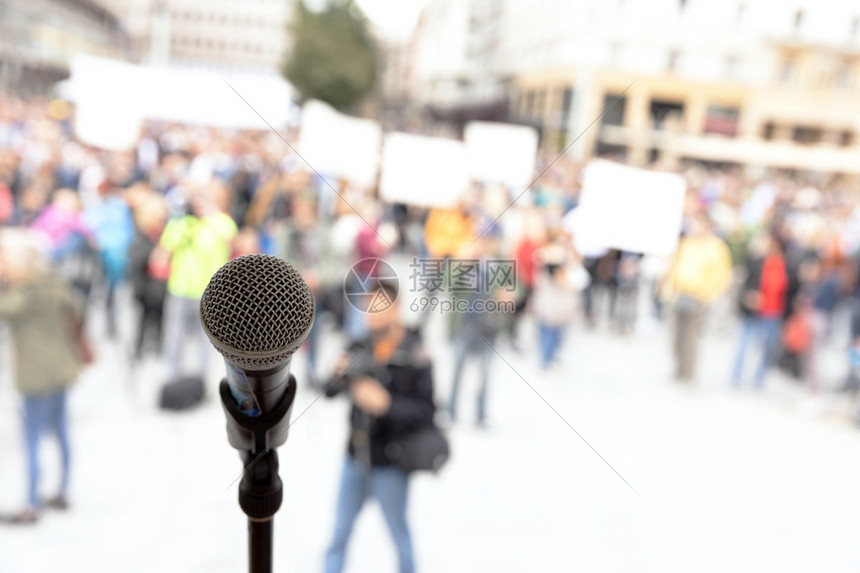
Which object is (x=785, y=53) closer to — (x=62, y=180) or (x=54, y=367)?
(x=62, y=180)

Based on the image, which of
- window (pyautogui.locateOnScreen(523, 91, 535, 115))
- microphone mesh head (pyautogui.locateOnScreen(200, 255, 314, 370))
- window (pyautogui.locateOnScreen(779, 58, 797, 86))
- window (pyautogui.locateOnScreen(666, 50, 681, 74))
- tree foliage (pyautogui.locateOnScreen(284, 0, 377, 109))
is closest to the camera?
microphone mesh head (pyautogui.locateOnScreen(200, 255, 314, 370))

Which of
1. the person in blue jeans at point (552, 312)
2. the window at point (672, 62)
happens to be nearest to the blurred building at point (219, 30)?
the window at point (672, 62)

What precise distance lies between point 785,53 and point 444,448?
1314 cm

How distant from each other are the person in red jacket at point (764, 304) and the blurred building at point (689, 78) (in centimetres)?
142

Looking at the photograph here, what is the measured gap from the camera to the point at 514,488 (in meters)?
3.88

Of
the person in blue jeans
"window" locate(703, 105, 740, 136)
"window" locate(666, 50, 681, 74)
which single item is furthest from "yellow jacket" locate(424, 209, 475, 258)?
"window" locate(703, 105, 740, 136)

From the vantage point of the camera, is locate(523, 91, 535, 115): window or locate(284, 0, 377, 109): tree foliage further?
locate(284, 0, 377, 109): tree foliage

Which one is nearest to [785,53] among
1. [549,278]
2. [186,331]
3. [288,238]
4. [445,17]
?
[549,278]

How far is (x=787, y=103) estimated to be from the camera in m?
17.4

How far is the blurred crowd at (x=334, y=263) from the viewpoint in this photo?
3430 millimetres

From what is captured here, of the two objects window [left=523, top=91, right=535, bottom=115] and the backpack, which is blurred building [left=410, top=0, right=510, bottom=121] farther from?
the backpack

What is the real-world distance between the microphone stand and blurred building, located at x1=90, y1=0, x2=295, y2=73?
53445 mm

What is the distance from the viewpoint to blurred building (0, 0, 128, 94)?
26.8m

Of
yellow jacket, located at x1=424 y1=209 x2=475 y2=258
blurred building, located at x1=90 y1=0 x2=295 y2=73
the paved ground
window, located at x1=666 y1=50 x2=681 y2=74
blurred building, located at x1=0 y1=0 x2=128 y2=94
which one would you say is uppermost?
blurred building, located at x1=90 y1=0 x2=295 y2=73
